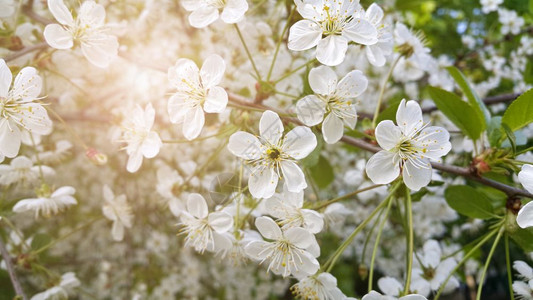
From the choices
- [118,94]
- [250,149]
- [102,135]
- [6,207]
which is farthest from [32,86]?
[102,135]

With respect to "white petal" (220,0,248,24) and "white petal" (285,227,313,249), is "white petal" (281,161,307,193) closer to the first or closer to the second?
"white petal" (285,227,313,249)

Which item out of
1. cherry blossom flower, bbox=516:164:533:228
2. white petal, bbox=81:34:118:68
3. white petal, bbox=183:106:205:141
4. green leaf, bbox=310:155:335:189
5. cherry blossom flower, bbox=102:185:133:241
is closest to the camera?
cherry blossom flower, bbox=516:164:533:228

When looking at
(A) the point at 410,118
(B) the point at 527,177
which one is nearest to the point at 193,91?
(A) the point at 410,118

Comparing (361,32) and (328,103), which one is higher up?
(361,32)

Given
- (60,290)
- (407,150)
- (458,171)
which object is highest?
(407,150)

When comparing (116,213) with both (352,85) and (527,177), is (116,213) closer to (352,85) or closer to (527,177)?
(352,85)

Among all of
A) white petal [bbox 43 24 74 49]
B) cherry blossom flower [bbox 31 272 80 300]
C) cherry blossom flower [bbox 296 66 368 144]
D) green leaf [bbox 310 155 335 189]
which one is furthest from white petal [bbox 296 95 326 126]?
cherry blossom flower [bbox 31 272 80 300]
